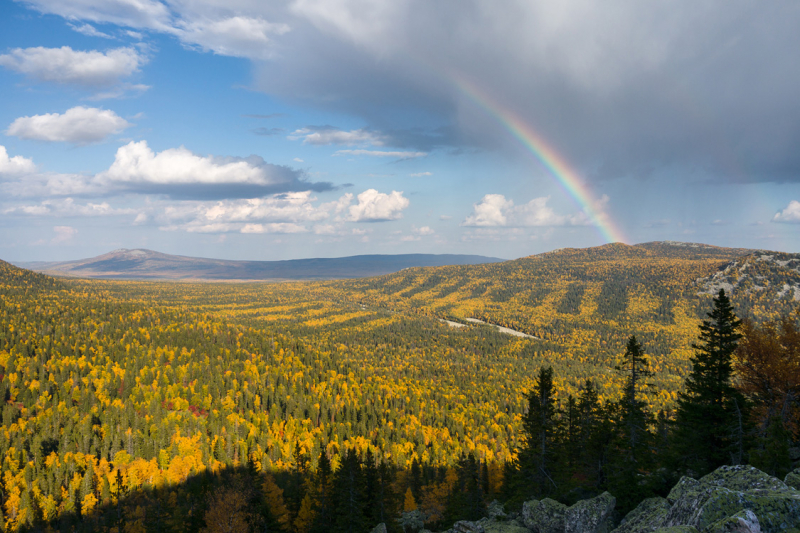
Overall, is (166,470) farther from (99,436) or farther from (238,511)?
(238,511)

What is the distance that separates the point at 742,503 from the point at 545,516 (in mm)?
32594

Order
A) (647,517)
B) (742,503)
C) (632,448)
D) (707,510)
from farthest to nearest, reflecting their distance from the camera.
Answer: (632,448) → (647,517) → (707,510) → (742,503)

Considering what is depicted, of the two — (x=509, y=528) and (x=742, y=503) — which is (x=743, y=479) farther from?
(x=509, y=528)

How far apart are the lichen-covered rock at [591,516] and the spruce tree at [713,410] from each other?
9.91m

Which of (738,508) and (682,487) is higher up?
(738,508)

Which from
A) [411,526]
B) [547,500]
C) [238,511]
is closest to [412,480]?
[411,526]

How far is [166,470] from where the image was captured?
143 meters

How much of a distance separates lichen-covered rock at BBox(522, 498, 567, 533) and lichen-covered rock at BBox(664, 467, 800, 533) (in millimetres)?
22129

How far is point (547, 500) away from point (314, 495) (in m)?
72.3

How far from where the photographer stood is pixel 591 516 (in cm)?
4409

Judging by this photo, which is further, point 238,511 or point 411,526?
point 411,526

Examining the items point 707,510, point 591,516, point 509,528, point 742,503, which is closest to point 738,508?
point 742,503

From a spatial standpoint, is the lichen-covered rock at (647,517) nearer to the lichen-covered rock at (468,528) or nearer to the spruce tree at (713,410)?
the spruce tree at (713,410)

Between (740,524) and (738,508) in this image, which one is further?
(738,508)
